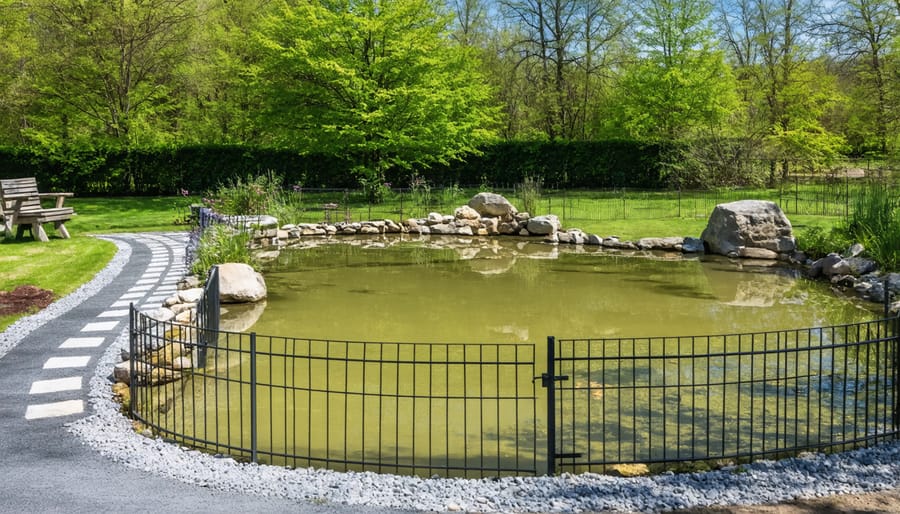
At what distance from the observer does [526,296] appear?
14.0 m

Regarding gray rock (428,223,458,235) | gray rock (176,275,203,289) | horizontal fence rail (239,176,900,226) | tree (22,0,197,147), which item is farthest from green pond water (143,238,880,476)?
tree (22,0,197,147)

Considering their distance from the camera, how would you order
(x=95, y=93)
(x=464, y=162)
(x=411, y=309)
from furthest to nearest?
(x=464, y=162) → (x=95, y=93) → (x=411, y=309)

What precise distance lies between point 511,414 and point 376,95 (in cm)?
2068

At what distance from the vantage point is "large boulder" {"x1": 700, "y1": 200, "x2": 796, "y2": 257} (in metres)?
18.8

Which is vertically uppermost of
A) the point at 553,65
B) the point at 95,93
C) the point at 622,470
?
the point at 553,65

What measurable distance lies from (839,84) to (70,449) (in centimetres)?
4393

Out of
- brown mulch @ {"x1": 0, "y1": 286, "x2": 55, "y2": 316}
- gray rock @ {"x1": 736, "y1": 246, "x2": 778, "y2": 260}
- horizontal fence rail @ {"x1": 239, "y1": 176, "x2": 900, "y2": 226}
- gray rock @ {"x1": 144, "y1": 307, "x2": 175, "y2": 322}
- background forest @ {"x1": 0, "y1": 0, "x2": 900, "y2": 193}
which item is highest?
background forest @ {"x1": 0, "y1": 0, "x2": 900, "y2": 193}

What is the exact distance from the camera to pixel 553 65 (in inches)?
1594

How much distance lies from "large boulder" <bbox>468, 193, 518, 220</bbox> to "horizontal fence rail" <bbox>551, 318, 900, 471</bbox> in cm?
1431

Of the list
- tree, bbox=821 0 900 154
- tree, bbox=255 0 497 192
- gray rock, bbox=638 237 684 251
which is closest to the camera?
gray rock, bbox=638 237 684 251

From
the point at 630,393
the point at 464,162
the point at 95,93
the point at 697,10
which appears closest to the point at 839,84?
the point at 697,10

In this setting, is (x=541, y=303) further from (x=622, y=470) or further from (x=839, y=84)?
(x=839, y=84)

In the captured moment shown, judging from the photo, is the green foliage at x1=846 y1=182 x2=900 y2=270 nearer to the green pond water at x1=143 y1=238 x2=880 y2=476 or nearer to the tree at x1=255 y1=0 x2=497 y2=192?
the green pond water at x1=143 y1=238 x2=880 y2=476

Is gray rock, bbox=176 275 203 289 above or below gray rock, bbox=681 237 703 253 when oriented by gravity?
below
